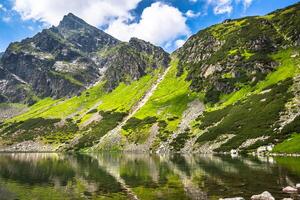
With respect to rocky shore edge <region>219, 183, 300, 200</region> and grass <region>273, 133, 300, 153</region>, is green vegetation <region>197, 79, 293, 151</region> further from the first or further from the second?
rocky shore edge <region>219, 183, 300, 200</region>

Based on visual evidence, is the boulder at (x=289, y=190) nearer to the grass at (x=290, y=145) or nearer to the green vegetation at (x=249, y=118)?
the grass at (x=290, y=145)

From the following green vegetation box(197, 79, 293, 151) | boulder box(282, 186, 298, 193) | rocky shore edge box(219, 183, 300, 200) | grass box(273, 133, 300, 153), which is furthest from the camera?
green vegetation box(197, 79, 293, 151)

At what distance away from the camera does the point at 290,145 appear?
11231 centimetres

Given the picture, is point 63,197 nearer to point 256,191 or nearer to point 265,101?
point 256,191

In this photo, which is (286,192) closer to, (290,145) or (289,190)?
(289,190)

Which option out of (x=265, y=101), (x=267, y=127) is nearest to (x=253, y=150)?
(x=267, y=127)

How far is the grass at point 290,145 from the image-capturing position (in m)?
109

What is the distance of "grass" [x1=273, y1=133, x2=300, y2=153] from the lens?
357ft

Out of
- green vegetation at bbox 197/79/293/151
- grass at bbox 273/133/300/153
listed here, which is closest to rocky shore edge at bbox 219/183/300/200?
grass at bbox 273/133/300/153

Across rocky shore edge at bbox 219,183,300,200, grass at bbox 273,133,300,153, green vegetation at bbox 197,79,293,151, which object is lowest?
rocky shore edge at bbox 219,183,300,200

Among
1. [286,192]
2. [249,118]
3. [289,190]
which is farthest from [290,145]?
[286,192]

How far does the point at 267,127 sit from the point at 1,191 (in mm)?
100873

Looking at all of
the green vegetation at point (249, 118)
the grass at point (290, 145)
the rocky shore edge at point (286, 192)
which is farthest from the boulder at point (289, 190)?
the green vegetation at point (249, 118)

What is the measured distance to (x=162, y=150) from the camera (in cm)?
17250
